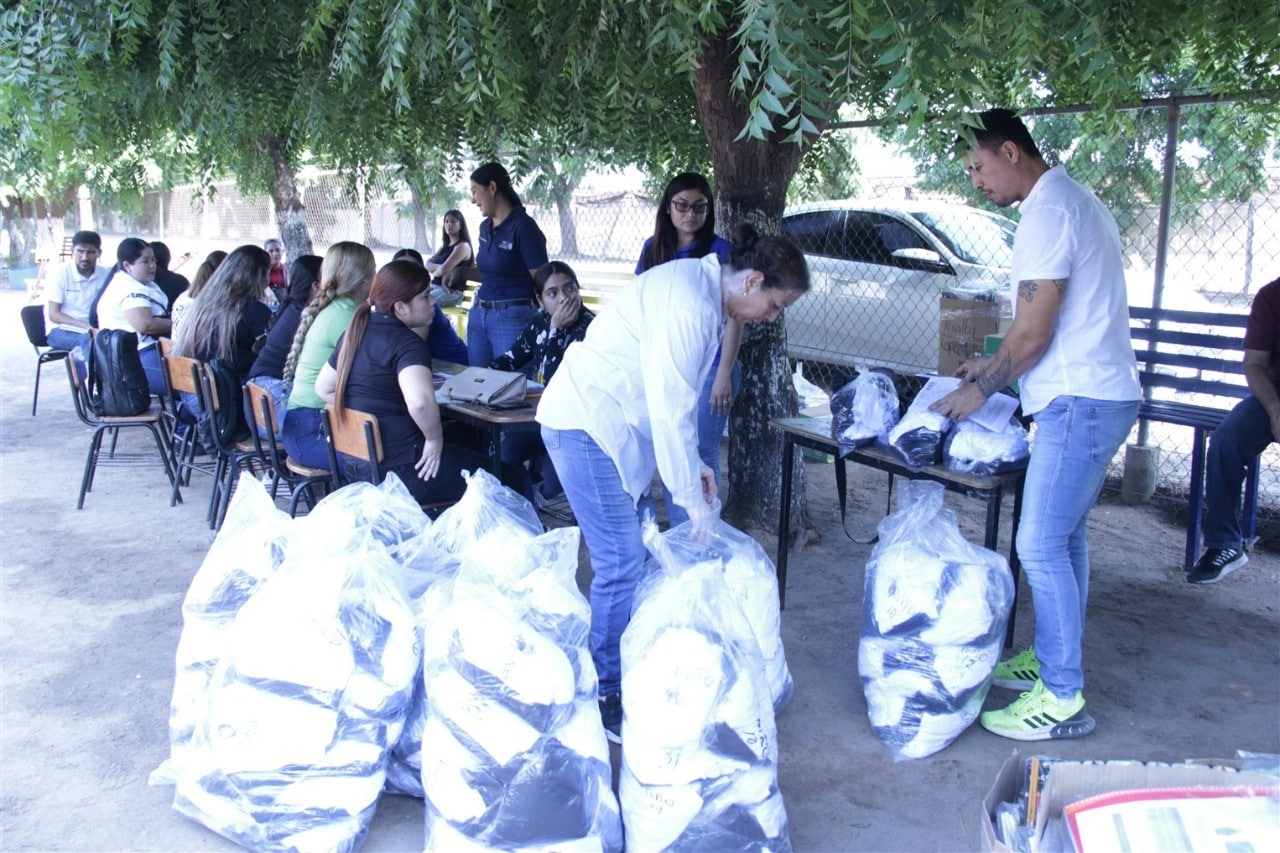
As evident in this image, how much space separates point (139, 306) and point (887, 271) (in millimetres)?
5424

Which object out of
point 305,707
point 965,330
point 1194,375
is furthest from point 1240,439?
point 305,707

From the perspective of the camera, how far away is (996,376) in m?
3.11

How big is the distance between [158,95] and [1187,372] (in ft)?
17.7

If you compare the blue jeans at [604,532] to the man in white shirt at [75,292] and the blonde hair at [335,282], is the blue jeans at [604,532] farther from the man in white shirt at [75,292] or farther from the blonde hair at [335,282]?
the man in white shirt at [75,292]

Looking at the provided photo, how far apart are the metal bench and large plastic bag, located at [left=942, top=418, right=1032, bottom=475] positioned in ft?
6.34

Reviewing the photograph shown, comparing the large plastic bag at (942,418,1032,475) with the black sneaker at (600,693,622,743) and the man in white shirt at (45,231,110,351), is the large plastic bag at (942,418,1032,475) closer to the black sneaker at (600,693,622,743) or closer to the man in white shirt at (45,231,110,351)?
the black sneaker at (600,693,622,743)

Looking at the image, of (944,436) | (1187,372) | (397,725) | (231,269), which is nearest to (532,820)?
(397,725)

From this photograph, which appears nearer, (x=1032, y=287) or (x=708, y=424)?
(x=1032, y=287)

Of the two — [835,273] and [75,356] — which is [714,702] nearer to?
[75,356]

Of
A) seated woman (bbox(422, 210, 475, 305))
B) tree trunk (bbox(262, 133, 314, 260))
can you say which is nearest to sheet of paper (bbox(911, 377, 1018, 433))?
seated woman (bbox(422, 210, 475, 305))

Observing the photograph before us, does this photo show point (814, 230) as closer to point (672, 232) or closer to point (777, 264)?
point (672, 232)

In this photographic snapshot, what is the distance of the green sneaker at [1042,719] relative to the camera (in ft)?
10.2

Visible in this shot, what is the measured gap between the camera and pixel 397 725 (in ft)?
8.75

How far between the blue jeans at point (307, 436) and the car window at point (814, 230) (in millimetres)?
5069
